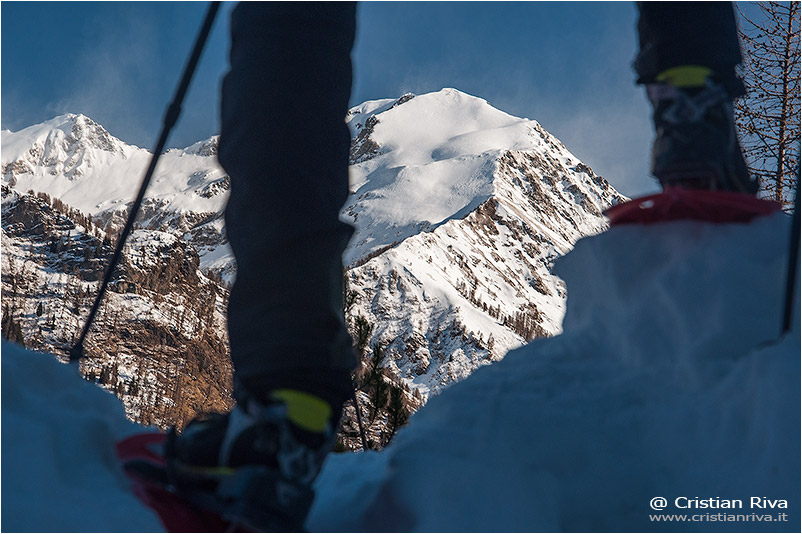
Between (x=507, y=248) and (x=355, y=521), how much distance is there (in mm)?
167644

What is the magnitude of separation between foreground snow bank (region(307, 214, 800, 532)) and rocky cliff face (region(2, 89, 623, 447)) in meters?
70.4

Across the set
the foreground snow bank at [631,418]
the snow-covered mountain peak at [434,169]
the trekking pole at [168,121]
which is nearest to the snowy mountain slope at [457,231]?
the snow-covered mountain peak at [434,169]

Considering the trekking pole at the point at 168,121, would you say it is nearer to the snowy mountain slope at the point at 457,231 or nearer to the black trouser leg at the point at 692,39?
the black trouser leg at the point at 692,39

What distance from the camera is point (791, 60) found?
874 centimetres

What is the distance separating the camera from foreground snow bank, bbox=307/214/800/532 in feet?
4.01

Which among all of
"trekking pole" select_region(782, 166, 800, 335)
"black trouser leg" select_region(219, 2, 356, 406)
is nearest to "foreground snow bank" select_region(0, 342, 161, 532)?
"black trouser leg" select_region(219, 2, 356, 406)

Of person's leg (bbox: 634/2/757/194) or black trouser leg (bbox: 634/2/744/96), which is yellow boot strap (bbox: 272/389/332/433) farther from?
black trouser leg (bbox: 634/2/744/96)

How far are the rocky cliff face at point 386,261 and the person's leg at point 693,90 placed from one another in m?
70.7

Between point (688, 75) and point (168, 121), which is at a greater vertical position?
point (688, 75)

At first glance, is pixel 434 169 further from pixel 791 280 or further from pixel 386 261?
pixel 791 280

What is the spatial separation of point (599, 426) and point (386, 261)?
13813 centimetres

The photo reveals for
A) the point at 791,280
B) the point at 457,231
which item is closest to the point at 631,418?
the point at 791,280

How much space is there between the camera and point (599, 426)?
142 cm

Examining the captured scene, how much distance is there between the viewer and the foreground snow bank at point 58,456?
1.08 meters
